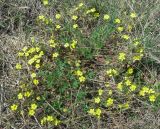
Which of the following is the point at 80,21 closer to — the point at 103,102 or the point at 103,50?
the point at 103,50

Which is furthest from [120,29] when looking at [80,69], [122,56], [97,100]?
[97,100]

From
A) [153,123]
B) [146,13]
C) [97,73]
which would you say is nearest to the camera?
[153,123]

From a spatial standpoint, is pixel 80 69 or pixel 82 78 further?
pixel 80 69

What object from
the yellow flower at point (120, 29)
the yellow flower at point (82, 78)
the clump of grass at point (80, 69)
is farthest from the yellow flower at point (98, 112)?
the yellow flower at point (120, 29)

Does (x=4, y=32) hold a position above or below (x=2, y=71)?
above

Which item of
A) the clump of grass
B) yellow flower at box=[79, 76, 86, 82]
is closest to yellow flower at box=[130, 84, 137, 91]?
the clump of grass

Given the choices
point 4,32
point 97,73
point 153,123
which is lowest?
point 153,123

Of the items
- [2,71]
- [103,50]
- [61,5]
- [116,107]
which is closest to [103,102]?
[116,107]

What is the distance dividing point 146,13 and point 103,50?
60 centimetres

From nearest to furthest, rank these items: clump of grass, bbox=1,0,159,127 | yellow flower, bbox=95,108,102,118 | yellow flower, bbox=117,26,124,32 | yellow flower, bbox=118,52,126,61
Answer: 1. yellow flower, bbox=95,108,102,118
2. clump of grass, bbox=1,0,159,127
3. yellow flower, bbox=118,52,126,61
4. yellow flower, bbox=117,26,124,32

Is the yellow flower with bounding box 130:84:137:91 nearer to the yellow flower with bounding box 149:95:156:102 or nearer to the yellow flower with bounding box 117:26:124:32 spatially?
the yellow flower with bounding box 149:95:156:102

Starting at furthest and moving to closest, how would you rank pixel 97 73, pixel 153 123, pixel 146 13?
pixel 146 13, pixel 97 73, pixel 153 123

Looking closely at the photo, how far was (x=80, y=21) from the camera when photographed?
12.7 ft

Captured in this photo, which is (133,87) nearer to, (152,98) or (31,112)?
(152,98)
